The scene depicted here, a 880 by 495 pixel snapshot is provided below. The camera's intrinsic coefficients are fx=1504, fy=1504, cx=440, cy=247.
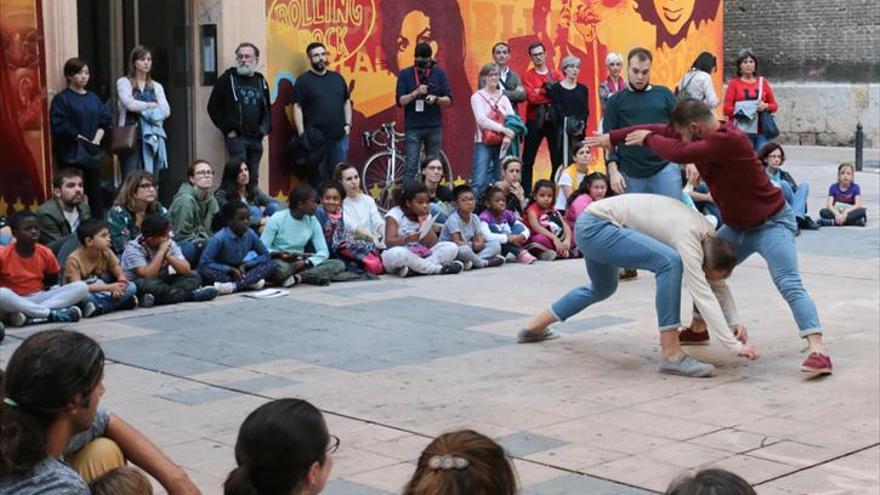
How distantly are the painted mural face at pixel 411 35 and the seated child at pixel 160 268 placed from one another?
642 cm

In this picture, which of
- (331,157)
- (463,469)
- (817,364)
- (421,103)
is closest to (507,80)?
(421,103)

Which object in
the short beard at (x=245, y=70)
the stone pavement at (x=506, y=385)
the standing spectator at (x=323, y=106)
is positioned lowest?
the stone pavement at (x=506, y=385)

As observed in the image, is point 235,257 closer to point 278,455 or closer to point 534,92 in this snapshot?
point 534,92

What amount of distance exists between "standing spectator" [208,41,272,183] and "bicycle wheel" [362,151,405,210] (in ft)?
6.45

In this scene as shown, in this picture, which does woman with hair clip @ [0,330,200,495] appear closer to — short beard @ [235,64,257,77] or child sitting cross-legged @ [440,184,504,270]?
child sitting cross-legged @ [440,184,504,270]

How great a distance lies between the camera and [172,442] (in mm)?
7199

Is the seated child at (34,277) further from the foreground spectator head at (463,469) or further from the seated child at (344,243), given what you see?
the foreground spectator head at (463,469)

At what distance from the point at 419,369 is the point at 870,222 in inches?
387

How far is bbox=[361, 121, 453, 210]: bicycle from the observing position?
54.5ft

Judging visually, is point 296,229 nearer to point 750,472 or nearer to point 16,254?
point 16,254

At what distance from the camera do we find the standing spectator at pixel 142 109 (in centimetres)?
1394

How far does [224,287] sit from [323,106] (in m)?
4.26

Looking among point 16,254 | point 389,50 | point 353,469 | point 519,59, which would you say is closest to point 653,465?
point 353,469

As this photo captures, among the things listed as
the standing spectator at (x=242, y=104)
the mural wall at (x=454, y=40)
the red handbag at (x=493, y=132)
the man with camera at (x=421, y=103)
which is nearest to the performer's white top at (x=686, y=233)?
the standing spectator at (x=242, y=104)
